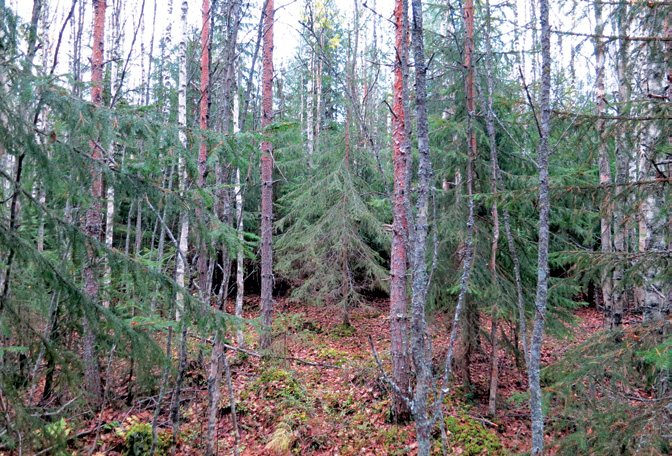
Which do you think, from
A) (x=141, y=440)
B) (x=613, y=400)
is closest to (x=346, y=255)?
(x=141, y=440)

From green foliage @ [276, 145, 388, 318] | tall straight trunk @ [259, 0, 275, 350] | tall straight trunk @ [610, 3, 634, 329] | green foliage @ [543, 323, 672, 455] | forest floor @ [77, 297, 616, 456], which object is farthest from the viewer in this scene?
green foliage @ [276, 145, 388, 318]

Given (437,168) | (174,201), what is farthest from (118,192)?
(437,168)

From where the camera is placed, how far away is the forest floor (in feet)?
17.7

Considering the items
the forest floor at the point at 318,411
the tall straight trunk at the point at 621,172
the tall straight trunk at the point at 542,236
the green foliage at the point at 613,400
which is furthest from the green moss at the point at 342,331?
the tall straight trunk at the point at 542,236

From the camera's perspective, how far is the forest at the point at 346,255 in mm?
2795

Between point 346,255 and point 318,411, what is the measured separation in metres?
4.59

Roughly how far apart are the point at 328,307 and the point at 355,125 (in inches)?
200

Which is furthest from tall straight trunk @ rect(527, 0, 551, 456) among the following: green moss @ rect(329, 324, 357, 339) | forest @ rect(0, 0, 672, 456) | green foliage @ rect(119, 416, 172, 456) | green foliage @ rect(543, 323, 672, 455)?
green moss @ rect(329, 324, 357, 339)

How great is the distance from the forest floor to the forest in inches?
1.9

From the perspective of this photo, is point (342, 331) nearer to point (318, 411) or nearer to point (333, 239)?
point (333, 239)

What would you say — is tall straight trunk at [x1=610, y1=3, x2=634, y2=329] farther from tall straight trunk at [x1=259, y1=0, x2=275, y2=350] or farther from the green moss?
the green moss

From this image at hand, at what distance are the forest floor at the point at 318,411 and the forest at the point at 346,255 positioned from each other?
0.05 metres

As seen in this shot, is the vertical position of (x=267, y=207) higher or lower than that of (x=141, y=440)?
higher

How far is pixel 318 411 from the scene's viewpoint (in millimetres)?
6289
